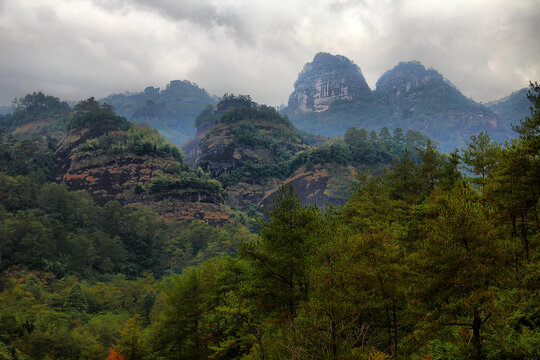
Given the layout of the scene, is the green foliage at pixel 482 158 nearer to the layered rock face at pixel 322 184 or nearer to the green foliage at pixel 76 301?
the green foliage at pixel 76 301

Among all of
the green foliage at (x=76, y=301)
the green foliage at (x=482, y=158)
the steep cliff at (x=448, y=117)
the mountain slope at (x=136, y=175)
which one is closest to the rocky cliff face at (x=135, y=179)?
the mountain slope at (x=136, y=175)

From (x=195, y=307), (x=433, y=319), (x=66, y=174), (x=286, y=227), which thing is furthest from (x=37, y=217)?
(x=433, y=319)

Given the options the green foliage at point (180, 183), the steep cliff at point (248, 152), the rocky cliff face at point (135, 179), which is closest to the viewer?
the rocky cliff face at point (135, 179)

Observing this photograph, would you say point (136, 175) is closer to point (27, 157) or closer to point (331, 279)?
point (27, 157)

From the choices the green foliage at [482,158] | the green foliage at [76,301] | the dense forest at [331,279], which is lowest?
the green foliage at [76,301]

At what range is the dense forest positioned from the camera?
31.1 ft

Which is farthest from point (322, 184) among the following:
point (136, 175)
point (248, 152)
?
point (136, 175)

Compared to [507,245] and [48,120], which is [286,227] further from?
[48,120]

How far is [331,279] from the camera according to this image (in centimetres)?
1215

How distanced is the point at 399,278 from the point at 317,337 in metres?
4.34

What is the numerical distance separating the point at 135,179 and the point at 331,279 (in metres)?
68.4

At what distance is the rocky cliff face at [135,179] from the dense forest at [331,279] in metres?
18.4

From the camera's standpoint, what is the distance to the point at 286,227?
15.9 metres

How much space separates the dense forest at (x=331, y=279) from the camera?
948cm
